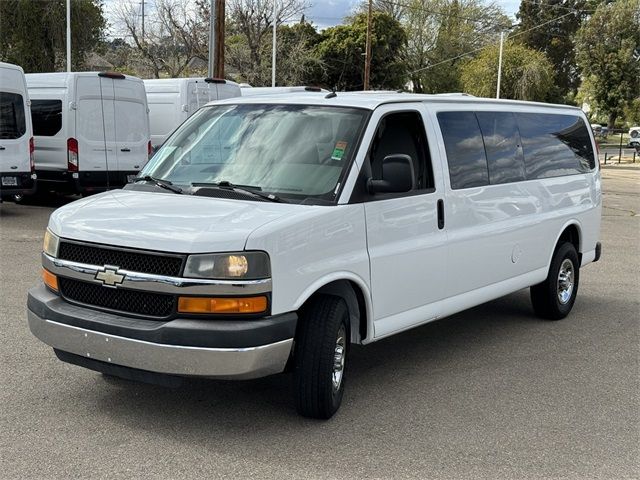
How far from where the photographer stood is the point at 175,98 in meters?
17.2

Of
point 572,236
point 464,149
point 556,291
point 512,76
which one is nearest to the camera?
point 464,149

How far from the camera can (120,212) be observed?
4816 mm

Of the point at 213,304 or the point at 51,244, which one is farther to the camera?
the point at 51,244

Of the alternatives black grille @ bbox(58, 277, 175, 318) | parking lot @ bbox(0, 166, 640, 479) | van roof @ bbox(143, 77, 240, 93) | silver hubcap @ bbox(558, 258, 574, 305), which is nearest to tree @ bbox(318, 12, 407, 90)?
van roof @ bbox(143, 77, 240, 93)

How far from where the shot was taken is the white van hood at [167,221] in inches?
171

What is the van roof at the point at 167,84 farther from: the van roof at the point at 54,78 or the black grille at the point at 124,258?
the black grille at the point at 124,258

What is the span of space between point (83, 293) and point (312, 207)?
57.0 inches

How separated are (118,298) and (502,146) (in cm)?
373

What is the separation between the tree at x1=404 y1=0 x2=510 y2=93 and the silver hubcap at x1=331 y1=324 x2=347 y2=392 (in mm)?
62680

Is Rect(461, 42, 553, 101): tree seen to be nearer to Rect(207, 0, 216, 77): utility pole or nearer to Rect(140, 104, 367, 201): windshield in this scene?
Rect(207, 0, 216, 77): utility pole

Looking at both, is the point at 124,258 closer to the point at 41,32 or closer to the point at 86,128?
the point at 86,128

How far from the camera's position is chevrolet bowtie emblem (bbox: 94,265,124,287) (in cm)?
449

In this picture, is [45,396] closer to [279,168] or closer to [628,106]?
[279,168]

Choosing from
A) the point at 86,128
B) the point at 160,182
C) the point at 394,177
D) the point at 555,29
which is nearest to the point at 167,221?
the point at 160,182
